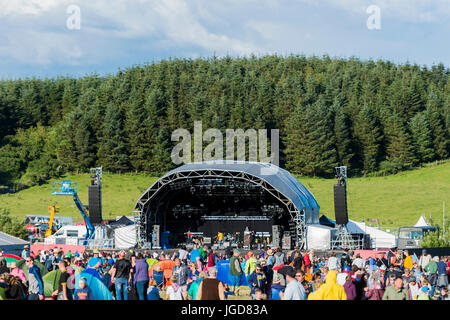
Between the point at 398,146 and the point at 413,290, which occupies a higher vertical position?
the point at 398,146

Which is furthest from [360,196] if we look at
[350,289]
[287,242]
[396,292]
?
[396,292]

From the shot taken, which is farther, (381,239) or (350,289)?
(381,239)

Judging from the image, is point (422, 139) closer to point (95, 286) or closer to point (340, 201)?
point (340, 201)

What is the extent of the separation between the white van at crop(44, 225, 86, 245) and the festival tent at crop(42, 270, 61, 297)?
893 inches

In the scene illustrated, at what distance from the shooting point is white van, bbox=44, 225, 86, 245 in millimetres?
33709

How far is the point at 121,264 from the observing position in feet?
36.2

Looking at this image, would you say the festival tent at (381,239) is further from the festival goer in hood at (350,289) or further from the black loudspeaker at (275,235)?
the festival goer in hood at (350,289)

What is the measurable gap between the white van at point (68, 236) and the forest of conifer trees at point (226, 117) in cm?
3225

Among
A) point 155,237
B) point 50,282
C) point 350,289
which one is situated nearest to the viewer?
point 350,289

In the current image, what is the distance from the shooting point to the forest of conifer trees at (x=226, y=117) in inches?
2785

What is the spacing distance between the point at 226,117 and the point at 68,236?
41.3 meters

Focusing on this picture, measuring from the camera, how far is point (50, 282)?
11.1 m

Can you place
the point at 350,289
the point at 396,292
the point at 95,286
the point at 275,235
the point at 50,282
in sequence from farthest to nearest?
1. the point at 275,235
2. the point at 50,282
3. the point at 95,286
4. the point at 350,289
5. the point at 396,292

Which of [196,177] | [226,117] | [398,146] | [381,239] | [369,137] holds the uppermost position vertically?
[226,117]
